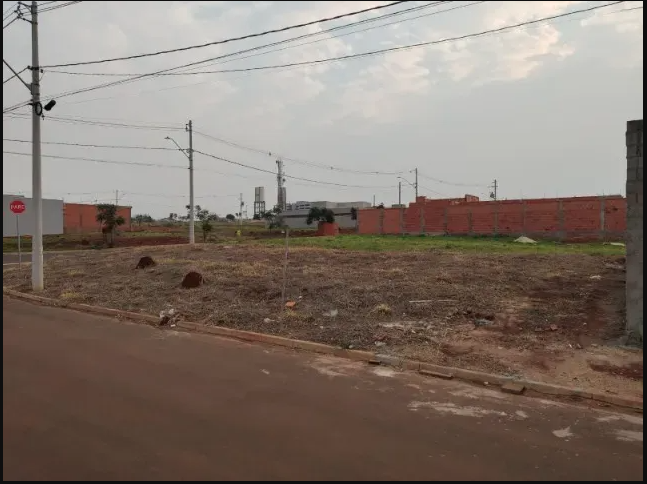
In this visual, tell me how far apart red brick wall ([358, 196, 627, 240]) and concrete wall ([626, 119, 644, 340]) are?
26427mm

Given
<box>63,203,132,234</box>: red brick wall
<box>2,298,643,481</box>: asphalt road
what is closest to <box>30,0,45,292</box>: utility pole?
<box>2,298,643,481</box>: asphalt road

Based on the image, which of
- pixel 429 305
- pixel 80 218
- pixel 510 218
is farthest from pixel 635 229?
pixel 80 218

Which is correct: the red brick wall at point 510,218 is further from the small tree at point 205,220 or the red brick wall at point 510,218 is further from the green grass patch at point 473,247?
the small tree at point 205,220

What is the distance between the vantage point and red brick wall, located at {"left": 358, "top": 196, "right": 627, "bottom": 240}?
36375 millimetres

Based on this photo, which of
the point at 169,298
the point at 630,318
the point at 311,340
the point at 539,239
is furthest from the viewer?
the point at 539,239

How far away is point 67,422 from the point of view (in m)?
4.35

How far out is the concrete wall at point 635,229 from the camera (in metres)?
7.20

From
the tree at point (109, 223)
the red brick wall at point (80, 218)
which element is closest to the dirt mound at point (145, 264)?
the tree at point (109, 223)

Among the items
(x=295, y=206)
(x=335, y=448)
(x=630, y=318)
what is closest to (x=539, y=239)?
(x=630, y=318)

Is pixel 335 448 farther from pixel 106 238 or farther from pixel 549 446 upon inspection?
pixel 106 238

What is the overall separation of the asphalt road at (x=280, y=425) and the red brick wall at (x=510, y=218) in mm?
30180

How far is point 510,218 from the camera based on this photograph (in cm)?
4125

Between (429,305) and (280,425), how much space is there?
6030 mm

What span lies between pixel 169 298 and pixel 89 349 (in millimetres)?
4118
